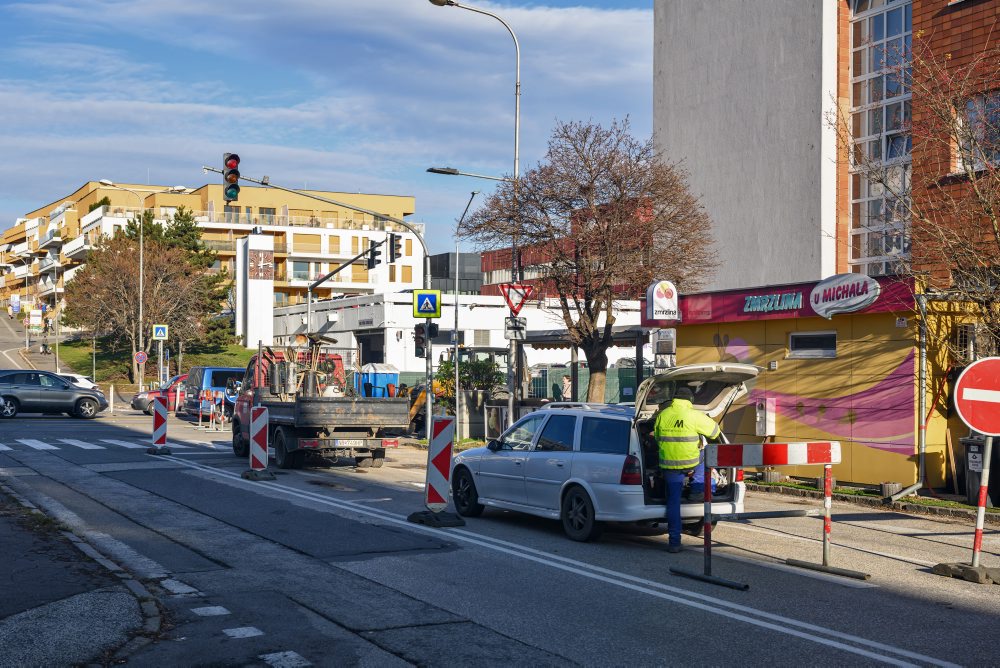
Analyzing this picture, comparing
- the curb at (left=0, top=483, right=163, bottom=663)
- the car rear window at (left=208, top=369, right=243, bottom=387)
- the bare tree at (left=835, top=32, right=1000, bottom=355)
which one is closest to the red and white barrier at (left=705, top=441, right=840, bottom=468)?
the curb at (left=0, top=483, right=163, bottom=663)

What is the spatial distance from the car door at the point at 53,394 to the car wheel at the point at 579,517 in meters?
27.3

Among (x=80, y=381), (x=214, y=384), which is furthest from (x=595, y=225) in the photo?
(x=80, y=381)

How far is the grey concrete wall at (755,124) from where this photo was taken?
32750mm

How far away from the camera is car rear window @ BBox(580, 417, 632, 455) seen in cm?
1112

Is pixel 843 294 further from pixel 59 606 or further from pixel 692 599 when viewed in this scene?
pixel 59 606

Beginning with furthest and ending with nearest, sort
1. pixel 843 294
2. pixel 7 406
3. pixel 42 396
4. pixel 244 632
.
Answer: pixel 42 396 < pixel 7 406 < pixel 843 294 < pixel 244 632

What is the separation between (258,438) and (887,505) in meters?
10.2

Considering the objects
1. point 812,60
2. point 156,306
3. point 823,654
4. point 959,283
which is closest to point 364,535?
point 823,654

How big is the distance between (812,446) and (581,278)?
15.2 m

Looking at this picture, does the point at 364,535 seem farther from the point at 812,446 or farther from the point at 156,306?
the point at 156,306

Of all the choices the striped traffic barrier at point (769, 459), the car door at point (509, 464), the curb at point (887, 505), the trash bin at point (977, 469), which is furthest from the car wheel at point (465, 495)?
the trash bin at point (977, 469)

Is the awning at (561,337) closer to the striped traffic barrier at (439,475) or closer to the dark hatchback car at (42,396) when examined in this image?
the dark hatchback car at (42,396)

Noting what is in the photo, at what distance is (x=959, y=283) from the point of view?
16.4 meters

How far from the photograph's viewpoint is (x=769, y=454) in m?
9.63
